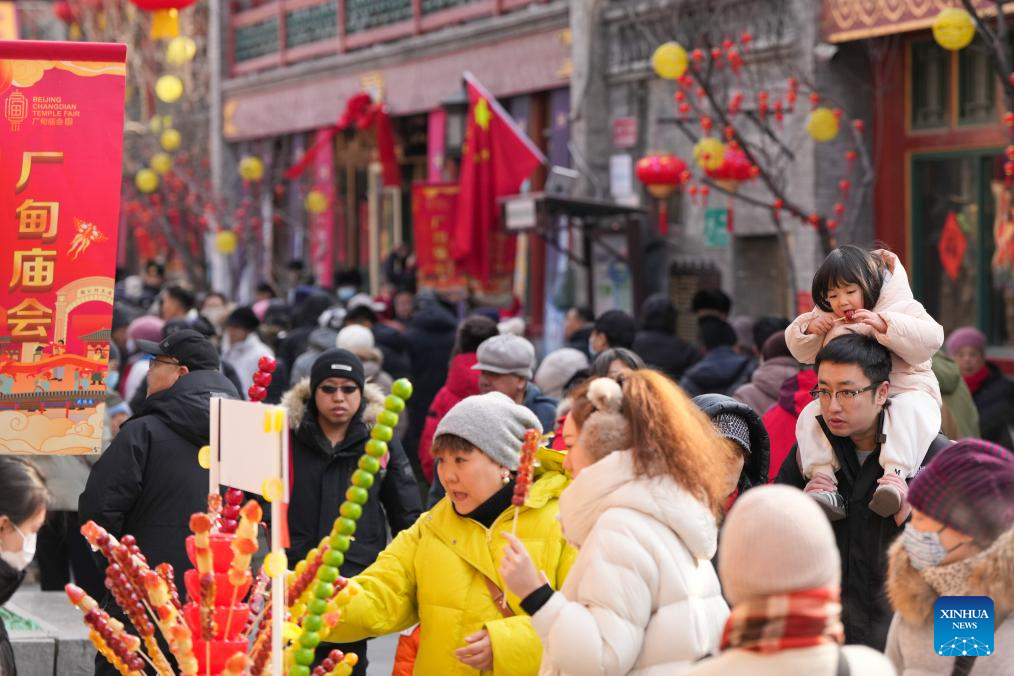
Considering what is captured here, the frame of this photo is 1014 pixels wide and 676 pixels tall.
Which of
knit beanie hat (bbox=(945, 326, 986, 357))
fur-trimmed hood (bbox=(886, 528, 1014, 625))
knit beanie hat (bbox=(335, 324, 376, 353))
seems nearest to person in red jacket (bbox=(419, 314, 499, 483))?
knit beanie hat (bbox=(335, 324, 376, 353))

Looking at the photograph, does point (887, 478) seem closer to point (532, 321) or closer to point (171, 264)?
point (532, 321)

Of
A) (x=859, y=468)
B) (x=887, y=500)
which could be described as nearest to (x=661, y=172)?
(x=859, y=468)

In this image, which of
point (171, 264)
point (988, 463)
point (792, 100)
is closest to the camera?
point (988, 463)

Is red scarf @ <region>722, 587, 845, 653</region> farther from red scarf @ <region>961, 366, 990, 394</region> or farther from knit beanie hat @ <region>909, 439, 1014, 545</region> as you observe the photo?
red scarf @ <region>961, 366, 990, 394</region>

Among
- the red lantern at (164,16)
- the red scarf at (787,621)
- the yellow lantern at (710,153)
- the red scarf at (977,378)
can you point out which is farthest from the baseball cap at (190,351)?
the yellow lantern at (710,153)

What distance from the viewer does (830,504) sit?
17.6ft

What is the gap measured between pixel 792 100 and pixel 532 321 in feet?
23.1

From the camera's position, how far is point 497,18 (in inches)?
837

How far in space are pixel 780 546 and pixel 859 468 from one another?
239 centimetres

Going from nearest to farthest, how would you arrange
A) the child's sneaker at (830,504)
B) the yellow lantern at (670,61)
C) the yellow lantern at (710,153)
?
the child's sneaker at (830,504) → the yellow lantern at (670,61) → the yellow lantern at (710,153)

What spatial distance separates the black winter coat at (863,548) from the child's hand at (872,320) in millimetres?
290

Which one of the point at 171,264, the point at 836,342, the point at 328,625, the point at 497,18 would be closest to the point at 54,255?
the point at 328,625

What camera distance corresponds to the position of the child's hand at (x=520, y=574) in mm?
4363

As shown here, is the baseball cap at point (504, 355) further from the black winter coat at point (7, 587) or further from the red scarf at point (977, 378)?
the red scarf at point (977, 378)
